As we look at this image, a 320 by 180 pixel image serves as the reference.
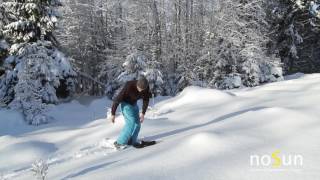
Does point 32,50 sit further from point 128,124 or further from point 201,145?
point 201,145

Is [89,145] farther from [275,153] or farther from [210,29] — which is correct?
[210,29]

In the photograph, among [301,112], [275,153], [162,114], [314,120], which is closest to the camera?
[275,153]

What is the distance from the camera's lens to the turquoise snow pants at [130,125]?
26.9 ft

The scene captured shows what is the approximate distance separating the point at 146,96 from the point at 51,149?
8.43ft

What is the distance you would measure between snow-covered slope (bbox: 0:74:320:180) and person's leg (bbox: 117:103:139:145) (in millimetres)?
295

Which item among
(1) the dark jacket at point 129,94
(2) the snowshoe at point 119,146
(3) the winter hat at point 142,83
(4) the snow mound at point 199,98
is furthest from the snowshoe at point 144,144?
(4) the snow mound at point 199,98

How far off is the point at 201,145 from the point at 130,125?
215cm

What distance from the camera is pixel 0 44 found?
19.2 meters

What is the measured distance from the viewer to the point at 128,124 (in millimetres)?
8305

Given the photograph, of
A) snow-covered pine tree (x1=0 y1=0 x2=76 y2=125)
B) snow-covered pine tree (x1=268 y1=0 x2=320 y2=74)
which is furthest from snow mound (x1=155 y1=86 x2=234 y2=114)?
snow-covered pine tree (x1=268 y1=0 x2=320 y2=74)

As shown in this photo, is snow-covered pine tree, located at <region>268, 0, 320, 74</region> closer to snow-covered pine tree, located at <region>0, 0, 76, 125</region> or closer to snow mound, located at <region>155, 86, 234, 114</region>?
snow-covered pine tree, located at <region>0, 0, 76, 125</region>

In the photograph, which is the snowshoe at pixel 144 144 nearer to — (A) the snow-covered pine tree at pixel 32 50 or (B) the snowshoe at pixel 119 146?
(B) the snowshoe at pixel 119 146

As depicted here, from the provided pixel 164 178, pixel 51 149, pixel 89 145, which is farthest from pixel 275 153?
pixel 51 149

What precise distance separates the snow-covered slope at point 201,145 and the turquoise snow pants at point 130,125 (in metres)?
0.31
